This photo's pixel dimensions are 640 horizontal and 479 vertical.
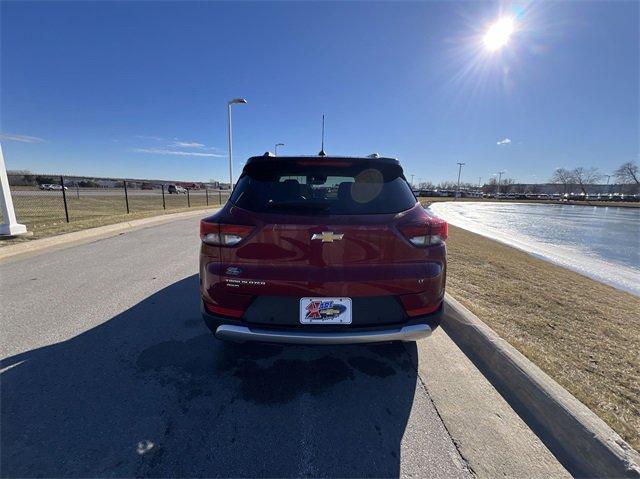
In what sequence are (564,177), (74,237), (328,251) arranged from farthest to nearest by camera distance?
(564,177)
(74,237)
(328,251)

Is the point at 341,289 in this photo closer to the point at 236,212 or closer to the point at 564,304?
the point at 236,212

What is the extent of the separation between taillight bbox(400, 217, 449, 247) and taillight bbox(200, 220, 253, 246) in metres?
1.17

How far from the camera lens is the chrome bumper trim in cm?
221

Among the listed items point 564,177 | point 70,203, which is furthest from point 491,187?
point 70,203

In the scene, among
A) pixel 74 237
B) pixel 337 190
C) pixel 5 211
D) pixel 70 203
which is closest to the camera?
pixel 337 190

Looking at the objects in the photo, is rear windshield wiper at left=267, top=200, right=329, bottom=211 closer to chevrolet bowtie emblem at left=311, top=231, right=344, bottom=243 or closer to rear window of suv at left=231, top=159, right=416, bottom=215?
rear window of suv at left=231, top=159, right=416, bottom=215

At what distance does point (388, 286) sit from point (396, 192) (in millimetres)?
783

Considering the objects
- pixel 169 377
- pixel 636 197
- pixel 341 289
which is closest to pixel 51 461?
pixel 169 377

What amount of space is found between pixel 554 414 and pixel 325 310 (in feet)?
5.59

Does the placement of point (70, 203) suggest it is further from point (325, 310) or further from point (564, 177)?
point (564, 177)

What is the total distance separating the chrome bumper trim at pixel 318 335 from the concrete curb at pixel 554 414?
0.90 m

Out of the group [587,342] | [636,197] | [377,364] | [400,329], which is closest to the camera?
[400,329]

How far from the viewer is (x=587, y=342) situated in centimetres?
332

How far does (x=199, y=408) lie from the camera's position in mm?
Answer: 2232
